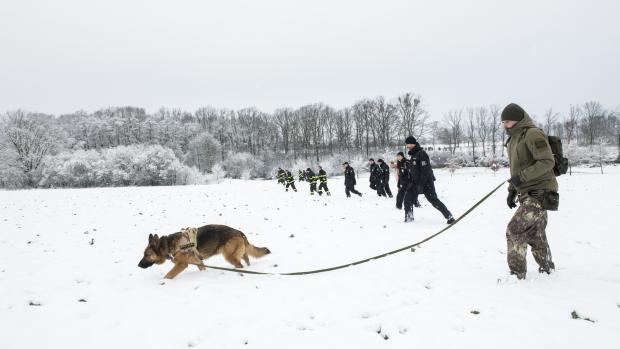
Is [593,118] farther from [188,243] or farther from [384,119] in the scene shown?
[188,243]

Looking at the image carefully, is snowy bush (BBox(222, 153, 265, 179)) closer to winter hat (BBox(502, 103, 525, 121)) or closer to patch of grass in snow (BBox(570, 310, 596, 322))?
winter hat (BBox(502, 103, 525, 121))

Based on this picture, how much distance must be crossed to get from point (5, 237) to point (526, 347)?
12.4 meters

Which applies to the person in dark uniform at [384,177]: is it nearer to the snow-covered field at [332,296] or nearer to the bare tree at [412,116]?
the snow-covered field at [332,296]

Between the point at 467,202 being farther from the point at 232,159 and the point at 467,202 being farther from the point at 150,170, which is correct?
the point at 232,159

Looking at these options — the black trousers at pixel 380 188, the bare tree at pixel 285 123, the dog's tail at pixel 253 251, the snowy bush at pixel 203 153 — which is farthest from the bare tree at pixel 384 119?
the dog's tail at pixel 253 251

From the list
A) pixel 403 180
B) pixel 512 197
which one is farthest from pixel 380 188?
pixel 512 197

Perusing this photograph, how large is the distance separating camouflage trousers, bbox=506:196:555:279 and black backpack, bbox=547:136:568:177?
518mm

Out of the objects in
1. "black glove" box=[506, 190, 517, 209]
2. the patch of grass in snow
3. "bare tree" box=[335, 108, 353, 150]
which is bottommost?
the patch of grass in snow

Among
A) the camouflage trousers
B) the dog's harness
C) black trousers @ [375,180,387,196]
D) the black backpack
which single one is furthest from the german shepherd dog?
black trousers @ [375,180,387,196]

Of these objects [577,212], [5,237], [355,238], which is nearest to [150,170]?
[5,237]

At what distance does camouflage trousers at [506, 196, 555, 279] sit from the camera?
396 cm

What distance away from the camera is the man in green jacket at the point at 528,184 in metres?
3.86

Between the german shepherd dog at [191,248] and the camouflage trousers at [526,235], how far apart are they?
13.6ft

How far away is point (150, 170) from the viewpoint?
4247cm
